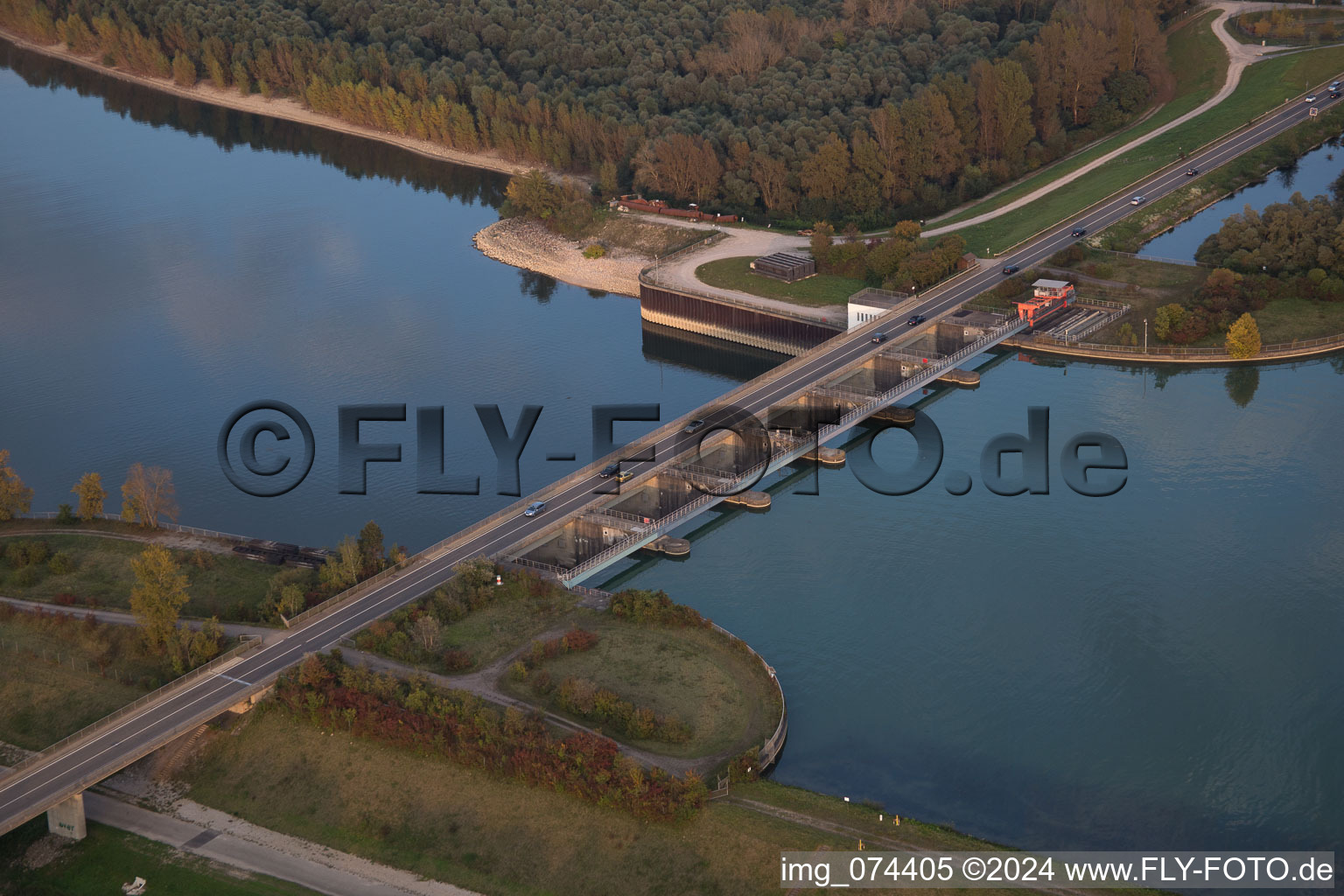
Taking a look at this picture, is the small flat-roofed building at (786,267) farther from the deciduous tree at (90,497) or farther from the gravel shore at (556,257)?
the deciduous tree at (90,497)

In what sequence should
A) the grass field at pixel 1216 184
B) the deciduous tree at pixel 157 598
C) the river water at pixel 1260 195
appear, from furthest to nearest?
the grass field at pixel 1216 184 → the river water at pixel 1260 195 → the deciduous tree at pixel 157 598

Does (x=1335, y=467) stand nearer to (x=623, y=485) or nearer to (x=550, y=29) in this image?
(x=623, y=485)

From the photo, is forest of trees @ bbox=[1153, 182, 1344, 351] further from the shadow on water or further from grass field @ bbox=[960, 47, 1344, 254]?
the shadow on water

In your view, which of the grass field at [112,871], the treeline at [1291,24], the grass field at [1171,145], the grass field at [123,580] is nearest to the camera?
the grass field at [112,871]

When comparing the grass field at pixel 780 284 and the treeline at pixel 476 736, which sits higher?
the grass field at pixel 780 284

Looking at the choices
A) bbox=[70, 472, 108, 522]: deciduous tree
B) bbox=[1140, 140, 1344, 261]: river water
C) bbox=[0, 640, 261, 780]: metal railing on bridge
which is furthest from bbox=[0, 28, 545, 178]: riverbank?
bbox=[0, 640, 261, 780]: metal railing on bridge

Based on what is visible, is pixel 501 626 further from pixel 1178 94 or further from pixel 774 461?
pixel 1178 94

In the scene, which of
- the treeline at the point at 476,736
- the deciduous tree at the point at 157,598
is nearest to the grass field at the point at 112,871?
the treeline at the point at 476,736
